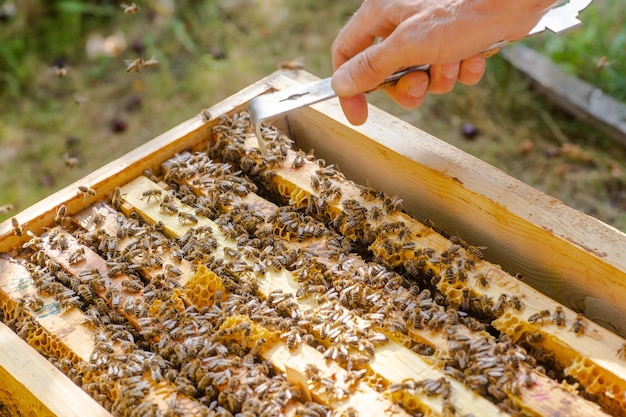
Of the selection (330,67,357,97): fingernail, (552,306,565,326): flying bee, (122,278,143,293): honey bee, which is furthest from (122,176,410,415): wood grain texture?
(330,67,357,97): fingernail

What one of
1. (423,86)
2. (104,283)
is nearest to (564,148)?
(423,86)

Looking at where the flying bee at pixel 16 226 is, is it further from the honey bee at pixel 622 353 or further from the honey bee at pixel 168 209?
the honey bee at pixel 622 353

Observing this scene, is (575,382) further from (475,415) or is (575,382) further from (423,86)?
(423,86)

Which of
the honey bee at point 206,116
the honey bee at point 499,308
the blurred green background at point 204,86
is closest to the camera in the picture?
the honey bee at point 499,308

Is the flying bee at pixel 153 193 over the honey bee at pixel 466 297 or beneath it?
over

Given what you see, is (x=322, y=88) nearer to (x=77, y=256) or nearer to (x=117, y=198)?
(x=117, y=198)

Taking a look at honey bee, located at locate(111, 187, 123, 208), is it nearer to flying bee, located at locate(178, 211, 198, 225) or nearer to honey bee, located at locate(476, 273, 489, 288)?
flying bee, located at locate(178, 211, 198, 225)

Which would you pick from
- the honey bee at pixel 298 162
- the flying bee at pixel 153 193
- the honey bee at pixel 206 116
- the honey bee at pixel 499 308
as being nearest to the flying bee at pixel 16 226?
the flying bee at pixel 153 193
